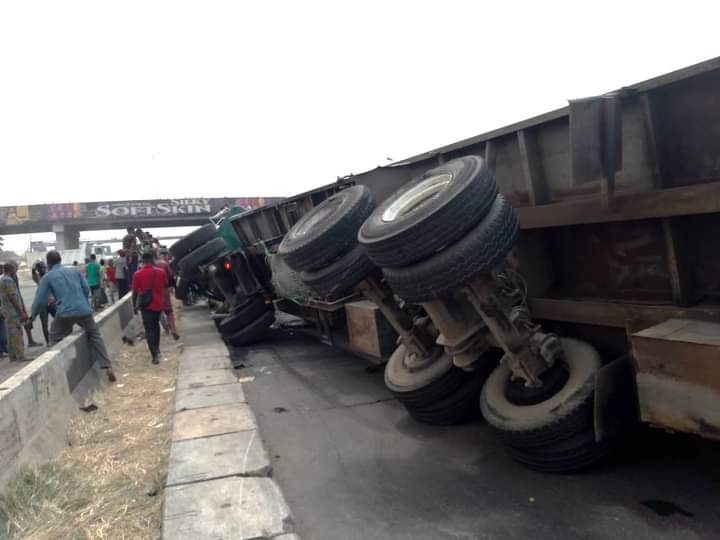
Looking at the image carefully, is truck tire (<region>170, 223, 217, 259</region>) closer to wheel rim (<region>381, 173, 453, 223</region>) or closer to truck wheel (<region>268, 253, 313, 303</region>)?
truck wheel (<region>268, 253, 313, 303</region>)

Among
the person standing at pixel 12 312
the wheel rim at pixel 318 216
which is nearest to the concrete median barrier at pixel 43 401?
the wheel rim at pixel 318 216

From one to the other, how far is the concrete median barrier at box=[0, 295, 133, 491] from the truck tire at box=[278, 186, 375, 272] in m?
2.21

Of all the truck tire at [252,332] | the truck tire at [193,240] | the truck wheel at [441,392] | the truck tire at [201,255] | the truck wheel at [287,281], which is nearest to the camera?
the truck wheel at [441,392]

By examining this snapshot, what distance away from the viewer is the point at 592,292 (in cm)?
420

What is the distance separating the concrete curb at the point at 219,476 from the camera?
3.12 m

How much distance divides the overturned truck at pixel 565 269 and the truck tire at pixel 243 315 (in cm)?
526

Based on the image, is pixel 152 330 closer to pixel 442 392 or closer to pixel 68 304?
pixel 68 304

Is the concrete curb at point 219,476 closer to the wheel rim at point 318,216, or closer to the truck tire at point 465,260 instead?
the truck tire at point 465,260

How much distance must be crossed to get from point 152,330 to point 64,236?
41.1 meters

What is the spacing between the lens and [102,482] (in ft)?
13.0

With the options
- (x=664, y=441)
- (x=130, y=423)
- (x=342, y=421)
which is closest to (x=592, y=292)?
(x=664, y=441)

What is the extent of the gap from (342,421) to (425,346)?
107cm

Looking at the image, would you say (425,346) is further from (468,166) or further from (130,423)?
(130,423)

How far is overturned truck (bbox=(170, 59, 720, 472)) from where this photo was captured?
125 inches
